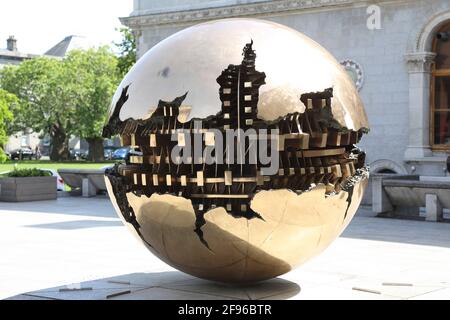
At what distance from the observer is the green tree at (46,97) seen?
60906 mm

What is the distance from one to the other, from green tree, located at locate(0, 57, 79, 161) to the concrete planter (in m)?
39.2

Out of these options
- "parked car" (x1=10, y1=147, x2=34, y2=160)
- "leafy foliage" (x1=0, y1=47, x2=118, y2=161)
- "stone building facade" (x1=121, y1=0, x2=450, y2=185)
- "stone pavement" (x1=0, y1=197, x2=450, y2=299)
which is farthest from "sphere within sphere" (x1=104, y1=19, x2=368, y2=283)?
"parked car" (x1=10, y1=147, x2=34, y2=160)

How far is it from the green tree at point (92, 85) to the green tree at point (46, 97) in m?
0.64

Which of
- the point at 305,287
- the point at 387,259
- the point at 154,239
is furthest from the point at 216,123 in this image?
the point at 387,259

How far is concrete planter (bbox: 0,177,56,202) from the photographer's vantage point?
20609mm

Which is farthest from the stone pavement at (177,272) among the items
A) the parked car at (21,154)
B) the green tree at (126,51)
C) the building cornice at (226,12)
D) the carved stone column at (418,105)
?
the parked car at (21,154)

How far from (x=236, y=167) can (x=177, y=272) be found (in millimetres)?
2574

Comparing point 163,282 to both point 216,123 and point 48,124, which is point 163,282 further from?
point 48,124

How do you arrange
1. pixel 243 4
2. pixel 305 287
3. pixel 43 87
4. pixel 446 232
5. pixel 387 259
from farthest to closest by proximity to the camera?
pixel 43 87 < pixel 243 4 < pixel 446 232 < pixel 387 259 < pixel 305 287

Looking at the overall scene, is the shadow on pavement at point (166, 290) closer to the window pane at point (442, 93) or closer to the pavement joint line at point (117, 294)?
the pavement joint line at point (117, 294)

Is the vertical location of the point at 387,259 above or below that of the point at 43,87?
below

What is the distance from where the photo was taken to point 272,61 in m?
6.56

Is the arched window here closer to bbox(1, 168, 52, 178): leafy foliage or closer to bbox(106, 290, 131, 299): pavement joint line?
bbox(1, 168, 52, 178): leafy foliage
